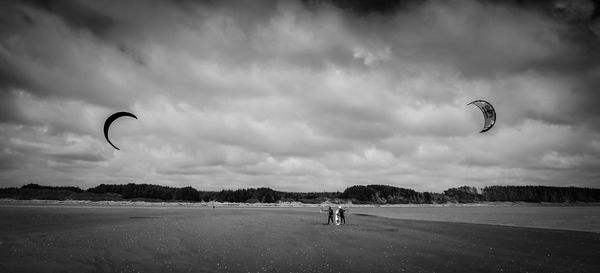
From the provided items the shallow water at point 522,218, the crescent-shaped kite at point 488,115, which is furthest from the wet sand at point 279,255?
the shallow water at point 522,218

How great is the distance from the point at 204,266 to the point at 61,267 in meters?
5.81

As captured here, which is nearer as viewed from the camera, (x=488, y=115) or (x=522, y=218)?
(x=488, y=115)

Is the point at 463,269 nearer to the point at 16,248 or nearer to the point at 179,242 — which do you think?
the point at 179,242

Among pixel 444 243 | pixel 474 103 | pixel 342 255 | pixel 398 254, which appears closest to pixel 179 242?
pixel 342 255

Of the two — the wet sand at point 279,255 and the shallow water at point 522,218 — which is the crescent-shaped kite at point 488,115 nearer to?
the wet sand at point 279,255

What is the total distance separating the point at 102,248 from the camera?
62.0ft

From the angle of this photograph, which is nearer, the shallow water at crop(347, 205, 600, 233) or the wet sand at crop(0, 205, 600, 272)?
the wet sand at crop(0, 205, 600, 272)

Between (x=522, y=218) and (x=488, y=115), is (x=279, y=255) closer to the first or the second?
(x=488, y=115)

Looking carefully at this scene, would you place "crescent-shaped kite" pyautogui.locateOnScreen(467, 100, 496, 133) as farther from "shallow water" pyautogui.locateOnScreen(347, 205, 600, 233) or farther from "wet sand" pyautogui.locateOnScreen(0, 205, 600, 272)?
"shallow water" pyautogui.locateOnScreen(347, 205, 600, 233)

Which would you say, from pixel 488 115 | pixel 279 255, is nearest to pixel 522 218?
pixel 488 115

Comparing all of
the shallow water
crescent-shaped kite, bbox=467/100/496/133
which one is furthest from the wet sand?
the shallow water

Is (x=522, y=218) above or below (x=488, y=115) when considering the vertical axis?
below

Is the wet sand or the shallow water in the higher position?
the wet sand

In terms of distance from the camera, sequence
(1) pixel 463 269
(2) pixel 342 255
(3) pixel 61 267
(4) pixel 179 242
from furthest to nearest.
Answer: (4) pixel 179 242
(2) pixel 342 255
(1) pixel 463 269
(3) pixel 61 267
